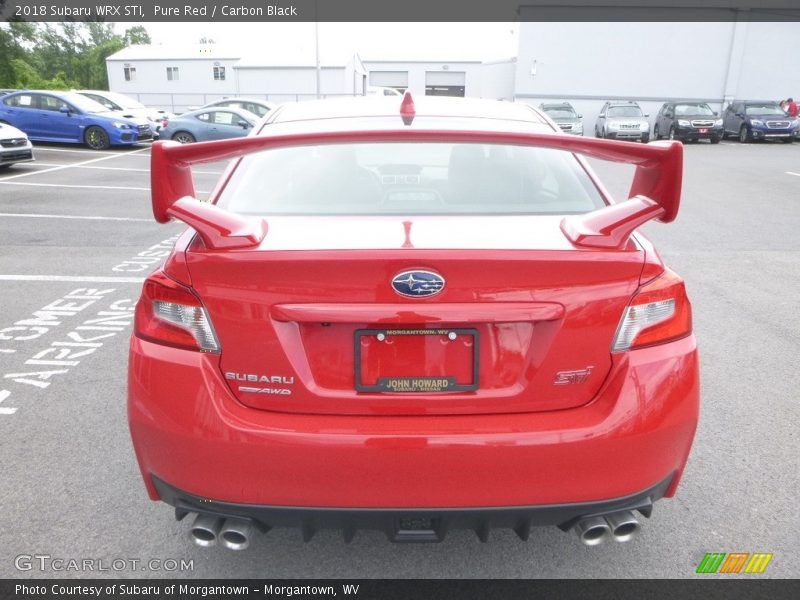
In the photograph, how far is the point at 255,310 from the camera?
1906mm

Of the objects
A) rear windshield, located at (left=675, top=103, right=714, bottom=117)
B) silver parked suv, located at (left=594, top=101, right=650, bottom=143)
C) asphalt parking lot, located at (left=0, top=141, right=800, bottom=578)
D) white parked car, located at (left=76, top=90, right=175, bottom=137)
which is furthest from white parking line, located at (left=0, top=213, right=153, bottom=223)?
rear windshield, located at (left=675, top=103, right=714, bottom=117)

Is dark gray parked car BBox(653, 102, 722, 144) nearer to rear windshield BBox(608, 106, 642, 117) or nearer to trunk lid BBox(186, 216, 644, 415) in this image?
rear windshield BBox(608, 106, 642, 117)

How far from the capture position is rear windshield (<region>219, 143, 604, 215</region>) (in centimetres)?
252

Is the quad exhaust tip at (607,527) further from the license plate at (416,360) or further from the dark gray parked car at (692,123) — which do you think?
the dark gray parked car at (692,123)

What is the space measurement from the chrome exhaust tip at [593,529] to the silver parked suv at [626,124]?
25708mm

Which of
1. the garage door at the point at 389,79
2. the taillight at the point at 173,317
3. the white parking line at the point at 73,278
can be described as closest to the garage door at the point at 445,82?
the garage door at the point at 389,79

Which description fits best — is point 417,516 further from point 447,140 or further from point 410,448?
point 447,140

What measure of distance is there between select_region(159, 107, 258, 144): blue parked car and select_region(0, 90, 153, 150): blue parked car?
116 centimetres

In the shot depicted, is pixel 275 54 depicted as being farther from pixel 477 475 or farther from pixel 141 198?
pixel 477 475

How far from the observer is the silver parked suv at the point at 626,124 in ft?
86.3

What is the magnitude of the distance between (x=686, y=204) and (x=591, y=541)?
10.1 meters

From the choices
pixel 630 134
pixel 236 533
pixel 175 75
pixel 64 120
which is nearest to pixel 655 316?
pixel 236 533

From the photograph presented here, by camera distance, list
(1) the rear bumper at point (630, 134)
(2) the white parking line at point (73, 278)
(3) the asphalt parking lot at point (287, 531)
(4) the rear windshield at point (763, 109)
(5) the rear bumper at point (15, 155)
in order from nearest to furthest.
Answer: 1. (3) the asphalt parking lot at point (287, 531)
2. (2) the white parking line at point (73, 278)
3. (5) the rear bumper at point (15, 155)
4. (1) the rear bumper at point (630, 134)
5. (4) the rear windshield at point (763, 109)
